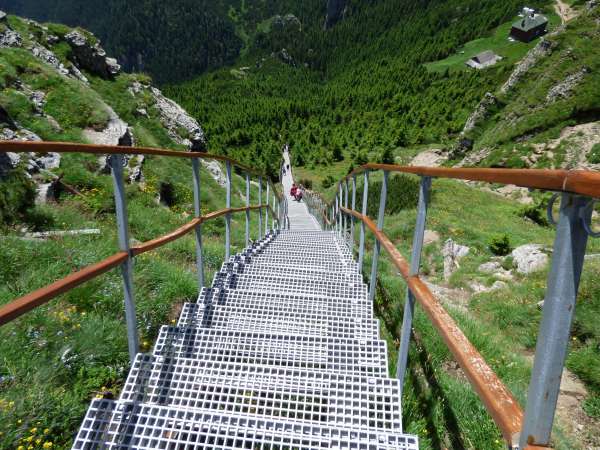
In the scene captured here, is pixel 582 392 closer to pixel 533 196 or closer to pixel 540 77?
pixel 533 196

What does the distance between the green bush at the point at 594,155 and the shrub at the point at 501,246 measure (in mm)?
12087

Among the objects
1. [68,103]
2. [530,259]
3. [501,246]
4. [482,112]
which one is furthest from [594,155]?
[68,103]

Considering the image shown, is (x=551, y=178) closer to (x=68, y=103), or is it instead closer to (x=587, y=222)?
(x=587, y=222)

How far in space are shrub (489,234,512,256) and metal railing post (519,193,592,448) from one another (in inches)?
347

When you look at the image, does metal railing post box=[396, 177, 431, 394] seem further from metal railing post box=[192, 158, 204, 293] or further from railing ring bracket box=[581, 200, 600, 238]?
metal railing post box=[192, 158, 204, 293]

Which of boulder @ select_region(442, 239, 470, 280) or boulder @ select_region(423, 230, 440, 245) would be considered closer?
boulder @ select_region(442, 239, 470, 280)

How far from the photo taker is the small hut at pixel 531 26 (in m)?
76.9

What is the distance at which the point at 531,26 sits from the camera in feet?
255

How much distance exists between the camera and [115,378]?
93.0 inches

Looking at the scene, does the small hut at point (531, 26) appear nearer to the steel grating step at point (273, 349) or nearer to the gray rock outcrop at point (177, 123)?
the gray rock outcrop at point (177, 123)

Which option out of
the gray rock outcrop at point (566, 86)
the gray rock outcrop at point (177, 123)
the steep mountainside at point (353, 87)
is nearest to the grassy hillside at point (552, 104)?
the gray rock outcrop at point (566, 86)

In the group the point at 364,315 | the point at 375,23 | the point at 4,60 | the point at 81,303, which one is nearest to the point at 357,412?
the point at 364,315

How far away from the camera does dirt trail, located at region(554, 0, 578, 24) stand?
83.1 metres

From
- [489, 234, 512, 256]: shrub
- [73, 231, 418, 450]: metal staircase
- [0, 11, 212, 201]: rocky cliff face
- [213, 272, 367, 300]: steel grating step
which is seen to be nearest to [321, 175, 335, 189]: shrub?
[0, 11, 212, 201]: rocky cliff face
